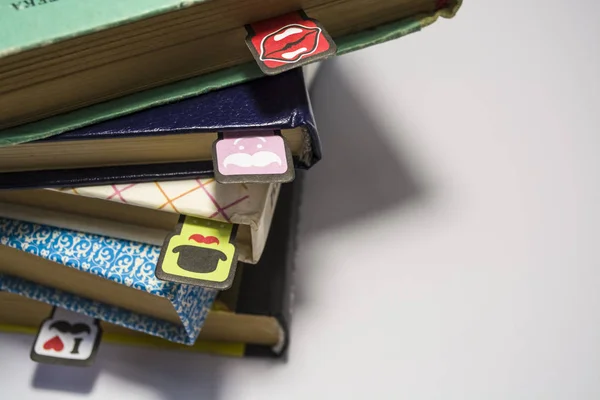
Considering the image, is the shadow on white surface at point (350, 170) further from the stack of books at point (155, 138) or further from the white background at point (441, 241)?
the stack of books at point (155, 138)

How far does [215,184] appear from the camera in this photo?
438 millimetres

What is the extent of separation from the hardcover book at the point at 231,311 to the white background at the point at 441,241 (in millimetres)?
14

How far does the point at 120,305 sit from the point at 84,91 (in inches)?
7.3

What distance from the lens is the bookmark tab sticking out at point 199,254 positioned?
1.34 ft

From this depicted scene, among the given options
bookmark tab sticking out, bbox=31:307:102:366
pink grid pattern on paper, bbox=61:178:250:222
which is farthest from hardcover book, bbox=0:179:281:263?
bookmark tab sticking out, bbox=31:307:102:366

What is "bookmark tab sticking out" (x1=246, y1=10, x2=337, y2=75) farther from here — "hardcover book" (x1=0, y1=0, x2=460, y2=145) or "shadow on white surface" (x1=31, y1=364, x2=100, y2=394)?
"shadow on white surface" (x1=31, y1=364, x2=100, y2=394)

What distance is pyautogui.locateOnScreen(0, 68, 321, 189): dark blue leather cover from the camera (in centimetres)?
41

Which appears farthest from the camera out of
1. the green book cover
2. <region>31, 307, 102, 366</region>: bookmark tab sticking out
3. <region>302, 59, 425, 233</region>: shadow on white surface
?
<region>302, 59, 425, 233</region>: shadow on white surface

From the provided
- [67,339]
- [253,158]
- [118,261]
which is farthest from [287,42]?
[67,339]

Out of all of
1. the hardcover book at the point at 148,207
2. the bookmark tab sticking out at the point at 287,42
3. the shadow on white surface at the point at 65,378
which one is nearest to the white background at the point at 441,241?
the shadow on white surface at the point at 65,378

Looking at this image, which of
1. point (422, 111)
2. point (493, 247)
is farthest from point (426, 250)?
point (422, 111)

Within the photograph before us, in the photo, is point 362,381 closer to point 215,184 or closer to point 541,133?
point 215,184

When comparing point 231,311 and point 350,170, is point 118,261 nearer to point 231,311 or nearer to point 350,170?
point 231,311

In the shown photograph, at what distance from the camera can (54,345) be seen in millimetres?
513
